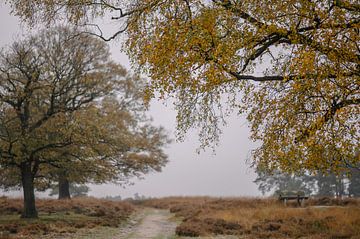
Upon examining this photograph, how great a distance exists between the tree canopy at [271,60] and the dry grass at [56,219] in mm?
8822

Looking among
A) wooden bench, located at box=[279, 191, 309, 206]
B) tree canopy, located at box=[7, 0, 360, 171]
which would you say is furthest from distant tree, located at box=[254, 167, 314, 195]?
tree canopy, located at box=[7, 0, 360, 171]

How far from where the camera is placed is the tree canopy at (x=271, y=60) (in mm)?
8977

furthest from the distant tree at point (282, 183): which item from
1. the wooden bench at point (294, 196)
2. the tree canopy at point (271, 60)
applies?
the tree canopy at point (271, 60)

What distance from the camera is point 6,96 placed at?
1769 cm

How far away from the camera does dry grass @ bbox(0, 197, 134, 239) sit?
48.6ft

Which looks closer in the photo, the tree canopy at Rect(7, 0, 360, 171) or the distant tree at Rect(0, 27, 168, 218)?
the tree canopy at Rect(7, 0, 360, 171)

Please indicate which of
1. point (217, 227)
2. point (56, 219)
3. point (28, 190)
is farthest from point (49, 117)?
point (217, 227)

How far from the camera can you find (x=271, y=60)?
11.2 meters

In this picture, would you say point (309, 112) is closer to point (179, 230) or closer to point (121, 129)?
point (179, 230)

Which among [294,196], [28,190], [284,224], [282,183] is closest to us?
[284,224]

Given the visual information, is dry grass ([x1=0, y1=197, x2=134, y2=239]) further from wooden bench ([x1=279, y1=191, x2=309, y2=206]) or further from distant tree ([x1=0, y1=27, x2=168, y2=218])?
wooden bench ([x1=279, y1=191, x2=309, y2=206])

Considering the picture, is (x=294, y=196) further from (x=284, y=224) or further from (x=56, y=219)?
(x=56, y=219)

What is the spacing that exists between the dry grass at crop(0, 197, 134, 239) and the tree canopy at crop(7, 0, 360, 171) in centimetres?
882

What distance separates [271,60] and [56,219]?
14.1 meters
